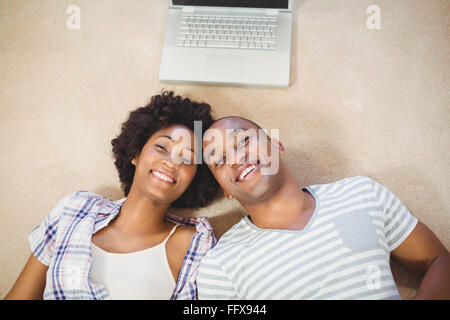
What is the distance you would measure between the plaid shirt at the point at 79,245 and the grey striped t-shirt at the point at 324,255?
7 cm

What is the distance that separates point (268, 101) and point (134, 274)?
0.91 meters

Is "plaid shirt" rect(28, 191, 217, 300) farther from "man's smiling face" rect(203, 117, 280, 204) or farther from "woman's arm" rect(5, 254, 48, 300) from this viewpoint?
"man's smiling face" rect(203, 117, 280, 204)

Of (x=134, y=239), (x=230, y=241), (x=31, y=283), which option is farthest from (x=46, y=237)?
(x=230, y=241)

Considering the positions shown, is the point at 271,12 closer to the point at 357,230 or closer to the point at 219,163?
the point at 219,163

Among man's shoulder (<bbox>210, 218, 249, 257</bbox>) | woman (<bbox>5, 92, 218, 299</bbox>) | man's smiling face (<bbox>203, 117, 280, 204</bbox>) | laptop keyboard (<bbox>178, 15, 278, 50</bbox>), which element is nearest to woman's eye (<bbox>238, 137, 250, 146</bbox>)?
man's smiling face (<bbox>203, 117, 280, 204</bbox>)

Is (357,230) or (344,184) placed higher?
(344,184)

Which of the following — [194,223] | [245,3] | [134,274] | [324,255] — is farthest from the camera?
[245,3]

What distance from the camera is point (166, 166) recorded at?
4.52 feet

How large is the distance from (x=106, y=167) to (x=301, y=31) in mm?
1087

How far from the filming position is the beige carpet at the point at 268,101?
1.61 metres

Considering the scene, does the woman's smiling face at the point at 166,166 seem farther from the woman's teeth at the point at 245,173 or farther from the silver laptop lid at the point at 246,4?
the silver laptop lid at the point at 246,4

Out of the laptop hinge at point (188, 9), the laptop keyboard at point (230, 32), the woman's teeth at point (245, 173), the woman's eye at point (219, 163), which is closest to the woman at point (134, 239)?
the woman's eye at point (219, 163)

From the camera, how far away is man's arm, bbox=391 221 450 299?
1.25m

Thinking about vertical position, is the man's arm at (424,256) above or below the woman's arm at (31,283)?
above
